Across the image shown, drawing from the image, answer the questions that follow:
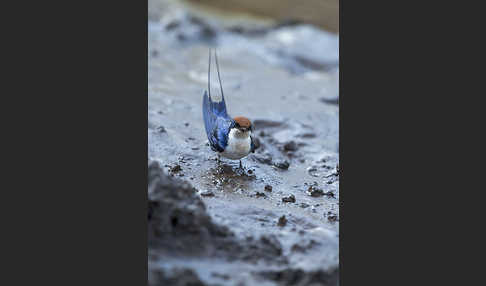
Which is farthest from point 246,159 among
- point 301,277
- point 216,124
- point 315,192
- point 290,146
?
point 301,277

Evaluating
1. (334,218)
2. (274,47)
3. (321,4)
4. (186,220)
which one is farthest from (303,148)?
(321,4)

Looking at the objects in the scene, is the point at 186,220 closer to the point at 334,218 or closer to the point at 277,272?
the point at 277,272

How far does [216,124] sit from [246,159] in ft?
2.45

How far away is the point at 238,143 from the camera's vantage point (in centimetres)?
612

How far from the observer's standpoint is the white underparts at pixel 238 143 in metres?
6.11

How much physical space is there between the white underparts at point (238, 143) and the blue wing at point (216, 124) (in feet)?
0.21

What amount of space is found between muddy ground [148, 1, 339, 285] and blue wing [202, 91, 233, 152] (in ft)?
1.17

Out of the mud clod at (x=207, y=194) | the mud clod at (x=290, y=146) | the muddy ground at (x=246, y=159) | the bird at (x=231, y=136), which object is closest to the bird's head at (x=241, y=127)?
the bird at (x=231, y=136)

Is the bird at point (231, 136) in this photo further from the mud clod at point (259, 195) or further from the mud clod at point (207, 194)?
the mud clod at point (207, 194)

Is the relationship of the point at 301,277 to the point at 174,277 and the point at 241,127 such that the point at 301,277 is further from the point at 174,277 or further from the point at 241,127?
the point at 241,127

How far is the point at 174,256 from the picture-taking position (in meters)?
3.96

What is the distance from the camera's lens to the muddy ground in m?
4.14

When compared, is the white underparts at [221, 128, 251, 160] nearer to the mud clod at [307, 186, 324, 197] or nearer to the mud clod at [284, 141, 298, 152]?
the mud clod at [307, 186, 324, 197]

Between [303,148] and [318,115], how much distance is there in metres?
1.49
